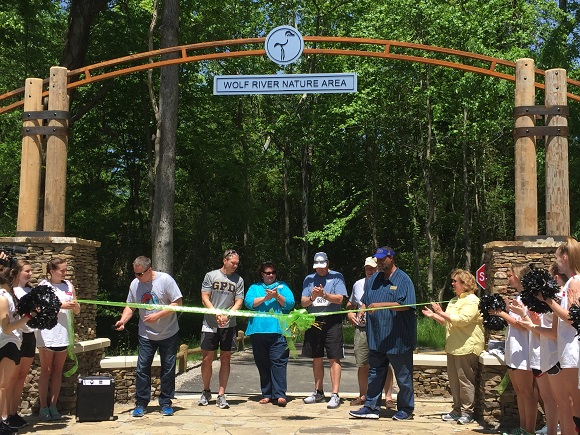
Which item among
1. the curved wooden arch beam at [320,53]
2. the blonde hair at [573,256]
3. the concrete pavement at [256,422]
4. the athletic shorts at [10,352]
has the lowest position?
the concrete pavement at [256,422]

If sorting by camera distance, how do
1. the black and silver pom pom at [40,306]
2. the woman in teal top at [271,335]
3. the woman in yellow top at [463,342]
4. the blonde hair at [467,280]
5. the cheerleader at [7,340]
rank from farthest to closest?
the woman in teal top at [271,335], the blonde hair at [467,280], the woman in yellow top at [463,342], the black and silver pom pom at [40,306], the cheerleader at [7,340]

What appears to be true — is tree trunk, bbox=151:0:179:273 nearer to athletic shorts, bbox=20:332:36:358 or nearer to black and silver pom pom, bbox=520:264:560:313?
athletic shorts, bbox=20:332:36:358

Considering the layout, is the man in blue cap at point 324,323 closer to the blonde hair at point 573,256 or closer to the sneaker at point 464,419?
the sneaker at point 464,419

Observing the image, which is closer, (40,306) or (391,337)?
(40,306)

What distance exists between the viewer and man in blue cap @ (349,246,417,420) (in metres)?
8.30

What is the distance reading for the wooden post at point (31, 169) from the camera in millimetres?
9266

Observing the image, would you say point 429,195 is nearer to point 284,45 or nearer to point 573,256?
point 284,45

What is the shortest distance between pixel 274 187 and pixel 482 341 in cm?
Result: 2752

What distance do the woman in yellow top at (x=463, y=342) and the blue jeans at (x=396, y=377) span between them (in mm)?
465

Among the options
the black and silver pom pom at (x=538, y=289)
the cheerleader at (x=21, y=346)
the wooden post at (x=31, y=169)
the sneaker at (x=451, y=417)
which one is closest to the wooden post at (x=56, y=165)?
the wooden post at (x=31, y=169)

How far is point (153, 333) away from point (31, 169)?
2645 millimetres

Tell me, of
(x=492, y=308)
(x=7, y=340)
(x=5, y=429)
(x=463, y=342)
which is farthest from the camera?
(x=463, y=342)

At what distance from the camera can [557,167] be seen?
8.54 m

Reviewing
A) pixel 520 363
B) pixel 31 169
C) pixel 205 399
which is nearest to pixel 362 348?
pixel 205 399
